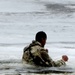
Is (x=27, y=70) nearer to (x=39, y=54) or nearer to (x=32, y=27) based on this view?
(x=39, y=54)

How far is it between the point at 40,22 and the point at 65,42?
7074 millimetres

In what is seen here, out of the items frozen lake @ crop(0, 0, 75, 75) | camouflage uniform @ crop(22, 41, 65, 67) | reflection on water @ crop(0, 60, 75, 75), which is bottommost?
reflection on water @ crop(0, 60, 75, 75)

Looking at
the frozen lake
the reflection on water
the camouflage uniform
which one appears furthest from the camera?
the frozen lake

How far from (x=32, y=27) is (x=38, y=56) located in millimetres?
10506

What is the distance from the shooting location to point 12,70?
32.3 ft

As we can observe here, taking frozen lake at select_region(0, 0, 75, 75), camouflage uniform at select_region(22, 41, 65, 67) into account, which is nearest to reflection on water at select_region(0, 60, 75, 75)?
frozen lake at select_region(0, 0, 75, 75)

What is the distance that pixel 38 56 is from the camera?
9898mm

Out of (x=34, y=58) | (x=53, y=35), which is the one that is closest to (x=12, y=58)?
(x=34, y=58)

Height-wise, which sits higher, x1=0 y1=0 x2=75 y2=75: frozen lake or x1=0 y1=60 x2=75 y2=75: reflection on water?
x1=0 y1=0 x2=75 y2=75: frozen lake

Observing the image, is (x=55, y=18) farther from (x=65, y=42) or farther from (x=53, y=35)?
(x=65, y=42)

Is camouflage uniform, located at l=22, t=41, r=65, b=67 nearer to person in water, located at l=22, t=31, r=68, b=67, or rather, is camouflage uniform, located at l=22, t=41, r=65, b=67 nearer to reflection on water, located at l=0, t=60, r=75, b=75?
person in water, located at l=22, t=31, r=68, b=67

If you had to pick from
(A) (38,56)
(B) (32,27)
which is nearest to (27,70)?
(A) (38,56)

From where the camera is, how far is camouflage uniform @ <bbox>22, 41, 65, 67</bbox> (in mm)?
9922

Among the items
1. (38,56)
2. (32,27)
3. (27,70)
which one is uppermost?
(32,27)
